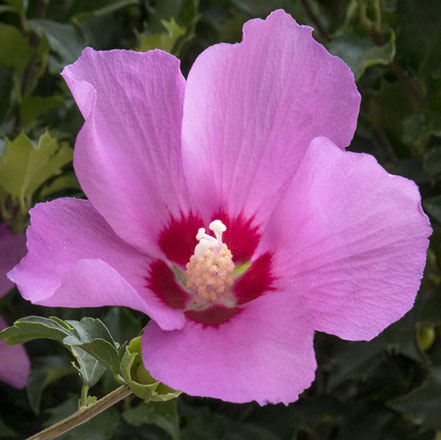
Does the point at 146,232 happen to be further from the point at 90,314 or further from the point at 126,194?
the point at 90,314

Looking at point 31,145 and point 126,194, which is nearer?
point 126,194

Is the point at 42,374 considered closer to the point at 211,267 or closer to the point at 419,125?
the point at 211,267

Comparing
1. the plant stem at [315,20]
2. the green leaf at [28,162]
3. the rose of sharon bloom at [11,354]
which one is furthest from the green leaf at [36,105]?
the plant stem at [315,20]

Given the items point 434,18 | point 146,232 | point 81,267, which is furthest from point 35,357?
point 434,18

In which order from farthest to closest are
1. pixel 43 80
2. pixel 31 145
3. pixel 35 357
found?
pixel 43 80 → pixel 35 357 → pixel 31 145

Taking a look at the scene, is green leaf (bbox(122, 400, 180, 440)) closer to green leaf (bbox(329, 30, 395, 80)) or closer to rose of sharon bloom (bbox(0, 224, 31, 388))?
rose of sharon bloom (bbox(0, 224, 31, 388))

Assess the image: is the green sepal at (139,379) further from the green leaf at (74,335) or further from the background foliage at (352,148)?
the background foliage at (352,148)
